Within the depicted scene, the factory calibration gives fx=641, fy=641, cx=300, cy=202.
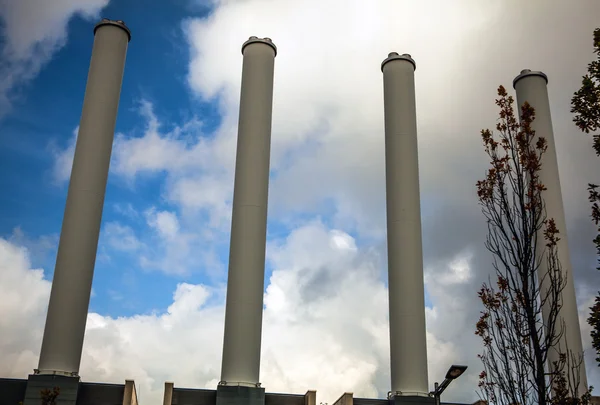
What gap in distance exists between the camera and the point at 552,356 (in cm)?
3086

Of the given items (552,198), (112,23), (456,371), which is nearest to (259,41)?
(112,23)

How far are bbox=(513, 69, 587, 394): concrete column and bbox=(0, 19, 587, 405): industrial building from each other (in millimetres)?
70

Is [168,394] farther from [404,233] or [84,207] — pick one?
[404,233]

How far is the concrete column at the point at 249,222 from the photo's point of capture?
2833 centimetres

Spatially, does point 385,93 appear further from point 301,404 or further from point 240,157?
point 301,404

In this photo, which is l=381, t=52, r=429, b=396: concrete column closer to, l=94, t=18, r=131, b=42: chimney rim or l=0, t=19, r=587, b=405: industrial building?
l=0, t=19, r=587, b=405: industrial building

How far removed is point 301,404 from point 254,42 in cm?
1861

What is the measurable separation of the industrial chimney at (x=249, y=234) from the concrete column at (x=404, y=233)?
253 inches

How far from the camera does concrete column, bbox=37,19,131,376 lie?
89.5ft

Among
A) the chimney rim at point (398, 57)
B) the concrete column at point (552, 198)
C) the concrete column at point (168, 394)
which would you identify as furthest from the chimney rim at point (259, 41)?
the concrete column at point (168, 394)

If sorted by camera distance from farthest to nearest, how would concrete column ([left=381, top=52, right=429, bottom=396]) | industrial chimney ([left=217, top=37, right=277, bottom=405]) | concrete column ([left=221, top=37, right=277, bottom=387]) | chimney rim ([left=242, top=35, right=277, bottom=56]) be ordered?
chimney rim ([left=242, top=35, right=277, bottom=56]) → concrete column ([left=381, top=52, right=429, bottom=396]) → concrete column ([left=221, top=37, right=277, bottom=387]) → industrial chimney ([left=217, top=37, right=277, bottom=405])

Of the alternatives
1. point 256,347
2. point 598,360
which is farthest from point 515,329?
point 256,347

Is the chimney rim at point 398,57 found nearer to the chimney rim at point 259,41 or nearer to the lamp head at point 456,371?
the chimney rim at point 259,41

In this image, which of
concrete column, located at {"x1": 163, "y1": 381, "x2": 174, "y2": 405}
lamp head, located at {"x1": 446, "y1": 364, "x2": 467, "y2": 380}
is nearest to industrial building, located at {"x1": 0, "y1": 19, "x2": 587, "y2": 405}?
concrete column, located at {"x1": 163, "y1": 381, "x2": 174, "y2": 405}
